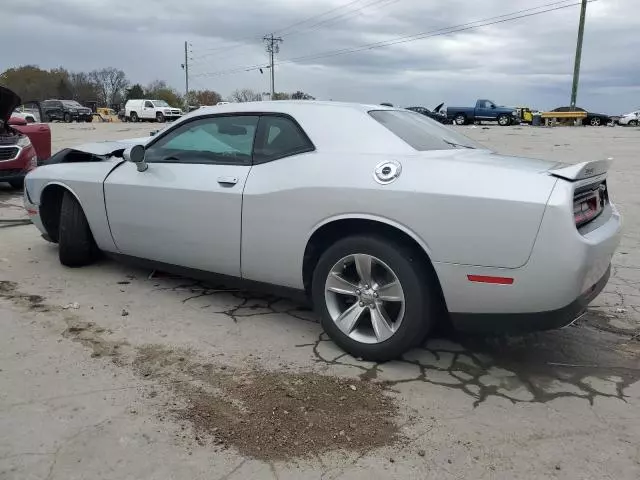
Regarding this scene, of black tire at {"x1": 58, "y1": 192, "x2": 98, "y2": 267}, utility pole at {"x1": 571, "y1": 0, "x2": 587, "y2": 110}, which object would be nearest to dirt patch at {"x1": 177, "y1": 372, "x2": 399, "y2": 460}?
black tire at {"x1": 58, "y1": 192, "x2": 98, "y2": 267}

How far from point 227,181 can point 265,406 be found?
162cm

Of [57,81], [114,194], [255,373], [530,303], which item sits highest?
[57,81]

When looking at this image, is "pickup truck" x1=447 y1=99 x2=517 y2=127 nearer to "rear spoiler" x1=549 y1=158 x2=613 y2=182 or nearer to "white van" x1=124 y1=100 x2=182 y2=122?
"white van" x1=124 y1=100 x2=182 y2=122

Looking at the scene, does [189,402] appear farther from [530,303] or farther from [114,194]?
[114,194]

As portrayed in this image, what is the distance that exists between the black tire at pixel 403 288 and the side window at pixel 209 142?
101 cm

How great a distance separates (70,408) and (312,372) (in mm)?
1301

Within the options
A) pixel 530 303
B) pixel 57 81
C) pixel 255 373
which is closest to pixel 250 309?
pixel 255 373

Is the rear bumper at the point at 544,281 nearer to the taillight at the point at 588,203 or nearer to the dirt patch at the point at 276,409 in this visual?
the taillight at the point at 588,203

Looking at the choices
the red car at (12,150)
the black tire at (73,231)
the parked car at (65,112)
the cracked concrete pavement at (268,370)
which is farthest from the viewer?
the parked car at (65,112)

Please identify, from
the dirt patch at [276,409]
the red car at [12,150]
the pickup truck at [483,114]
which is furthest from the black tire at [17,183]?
the pickup truck at [483,114]

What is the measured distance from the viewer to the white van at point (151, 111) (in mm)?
45841

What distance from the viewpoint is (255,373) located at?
10.7 feet

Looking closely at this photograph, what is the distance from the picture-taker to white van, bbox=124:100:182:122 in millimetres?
45841

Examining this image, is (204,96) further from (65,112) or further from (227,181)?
(227,181)
